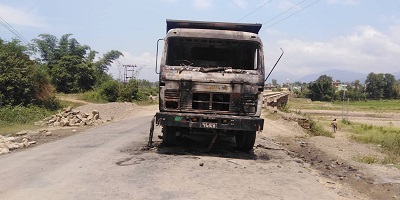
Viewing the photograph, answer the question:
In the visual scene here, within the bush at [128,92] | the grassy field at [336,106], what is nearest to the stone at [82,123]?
the bush at [128,92]

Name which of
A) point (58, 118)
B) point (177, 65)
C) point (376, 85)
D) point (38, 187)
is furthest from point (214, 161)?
point (376, 85)

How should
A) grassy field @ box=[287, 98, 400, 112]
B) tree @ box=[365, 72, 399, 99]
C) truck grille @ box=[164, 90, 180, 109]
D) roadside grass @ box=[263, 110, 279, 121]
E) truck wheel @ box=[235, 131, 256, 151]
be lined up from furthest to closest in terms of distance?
tree @ box=[365, 72, 399, 99], grassy field @ box=[287, 98, 400, 112], roadside grass @ box=[263, 110, 279, 121], truck wheel @ box=[235, 131, 256, 151], truck grille @ box=[164, 90, 180, 109]

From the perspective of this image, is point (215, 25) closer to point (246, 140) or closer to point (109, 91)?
point (246, 140)

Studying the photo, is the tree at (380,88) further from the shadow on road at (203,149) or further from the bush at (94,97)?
the shadow on road at (203,149)

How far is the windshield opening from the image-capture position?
932 centimetres

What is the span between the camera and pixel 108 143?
11.0 meters

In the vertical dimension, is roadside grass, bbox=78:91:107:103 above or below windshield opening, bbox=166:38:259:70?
below

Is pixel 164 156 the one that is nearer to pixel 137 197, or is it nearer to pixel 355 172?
pixel 137 197

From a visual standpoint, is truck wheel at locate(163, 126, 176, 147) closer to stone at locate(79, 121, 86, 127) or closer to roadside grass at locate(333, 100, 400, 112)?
stone at locate(79, 121, 86, 127)

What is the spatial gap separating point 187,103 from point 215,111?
0.64 m

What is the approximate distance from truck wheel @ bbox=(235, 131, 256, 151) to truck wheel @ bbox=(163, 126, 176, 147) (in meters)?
1.64

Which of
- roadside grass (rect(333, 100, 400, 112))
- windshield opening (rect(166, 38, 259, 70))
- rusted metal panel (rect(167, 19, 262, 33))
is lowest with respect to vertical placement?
roadside grass (rect(333, 100, 400, 112))

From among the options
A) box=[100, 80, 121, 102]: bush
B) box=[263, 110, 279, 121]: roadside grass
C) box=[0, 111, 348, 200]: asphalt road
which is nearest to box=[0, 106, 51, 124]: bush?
box=[0, 111, 348, 200]: asphalt road

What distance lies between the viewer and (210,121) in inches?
336
